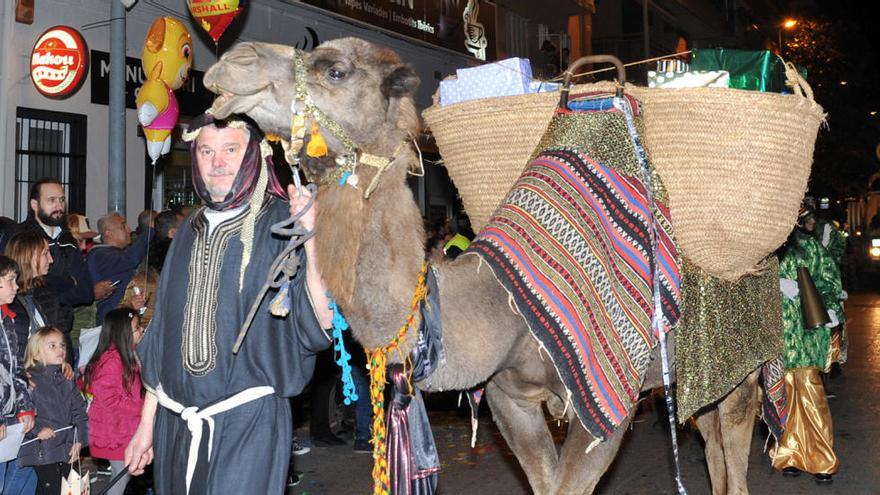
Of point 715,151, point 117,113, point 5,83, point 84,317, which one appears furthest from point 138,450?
point 5,83

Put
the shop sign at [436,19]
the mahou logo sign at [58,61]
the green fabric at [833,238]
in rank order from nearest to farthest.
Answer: the mahou logo sign at [58,61]
the green fabric at [833,238]
the shop sign at [436,19]

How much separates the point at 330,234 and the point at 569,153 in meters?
1.51

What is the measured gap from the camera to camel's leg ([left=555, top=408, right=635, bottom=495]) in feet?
14.1

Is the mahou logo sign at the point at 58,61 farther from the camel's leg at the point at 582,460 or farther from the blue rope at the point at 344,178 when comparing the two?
the camel's leg at the point at 582,460

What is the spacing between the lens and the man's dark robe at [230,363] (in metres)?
3.68

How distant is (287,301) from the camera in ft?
12.2

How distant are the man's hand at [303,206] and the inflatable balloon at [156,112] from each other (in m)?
6.11

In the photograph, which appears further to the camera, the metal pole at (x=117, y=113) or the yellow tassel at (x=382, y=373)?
the metal pole at (x=117, y=113)

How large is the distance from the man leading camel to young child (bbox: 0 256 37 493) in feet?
6.49

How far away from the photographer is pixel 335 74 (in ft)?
12.0

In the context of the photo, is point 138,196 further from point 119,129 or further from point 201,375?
point 201,375

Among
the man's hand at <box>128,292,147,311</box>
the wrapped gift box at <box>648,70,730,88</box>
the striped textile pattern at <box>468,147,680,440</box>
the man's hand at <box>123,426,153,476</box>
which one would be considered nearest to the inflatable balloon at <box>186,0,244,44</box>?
the man's hand at <box>128,292,147,311</box>

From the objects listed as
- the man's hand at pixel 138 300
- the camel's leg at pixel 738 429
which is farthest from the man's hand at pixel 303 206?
the man's hand at pixel 138 300

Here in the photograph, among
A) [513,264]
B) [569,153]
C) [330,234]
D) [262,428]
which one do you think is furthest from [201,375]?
[569,153]
